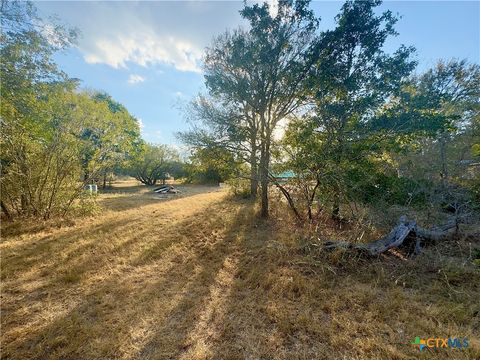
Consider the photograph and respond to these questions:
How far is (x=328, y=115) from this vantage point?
15.1ft

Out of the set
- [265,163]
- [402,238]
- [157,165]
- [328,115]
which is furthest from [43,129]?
[157,165]

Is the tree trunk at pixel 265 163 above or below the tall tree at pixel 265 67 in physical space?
below

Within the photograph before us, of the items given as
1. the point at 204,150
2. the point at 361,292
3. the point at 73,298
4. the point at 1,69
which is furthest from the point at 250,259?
the point at 1,69

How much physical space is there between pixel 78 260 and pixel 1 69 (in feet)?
10.7

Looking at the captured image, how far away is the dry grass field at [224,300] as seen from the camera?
1.83m

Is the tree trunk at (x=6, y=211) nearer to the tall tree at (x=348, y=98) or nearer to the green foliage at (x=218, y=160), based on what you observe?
the green foliage at (x=218, y=160)

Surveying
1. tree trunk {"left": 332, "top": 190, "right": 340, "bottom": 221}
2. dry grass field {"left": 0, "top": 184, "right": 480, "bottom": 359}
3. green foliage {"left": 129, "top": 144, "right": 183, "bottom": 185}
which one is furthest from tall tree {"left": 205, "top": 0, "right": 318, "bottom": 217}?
green foliage {"left": 129, "top": 144, "right": 183, "bottom": 185}

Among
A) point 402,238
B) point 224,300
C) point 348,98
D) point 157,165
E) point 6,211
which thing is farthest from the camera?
point 157,165

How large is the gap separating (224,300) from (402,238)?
3.20 metres

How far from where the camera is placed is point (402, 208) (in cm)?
472

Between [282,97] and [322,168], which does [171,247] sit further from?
[282,97]

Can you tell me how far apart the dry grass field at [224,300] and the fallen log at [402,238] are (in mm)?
184

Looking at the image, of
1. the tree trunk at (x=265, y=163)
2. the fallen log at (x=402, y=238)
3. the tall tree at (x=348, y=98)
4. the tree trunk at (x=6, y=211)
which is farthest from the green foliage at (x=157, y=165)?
the fallen log at (x=402, y=238)

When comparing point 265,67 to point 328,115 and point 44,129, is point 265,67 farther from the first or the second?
point 44,129
